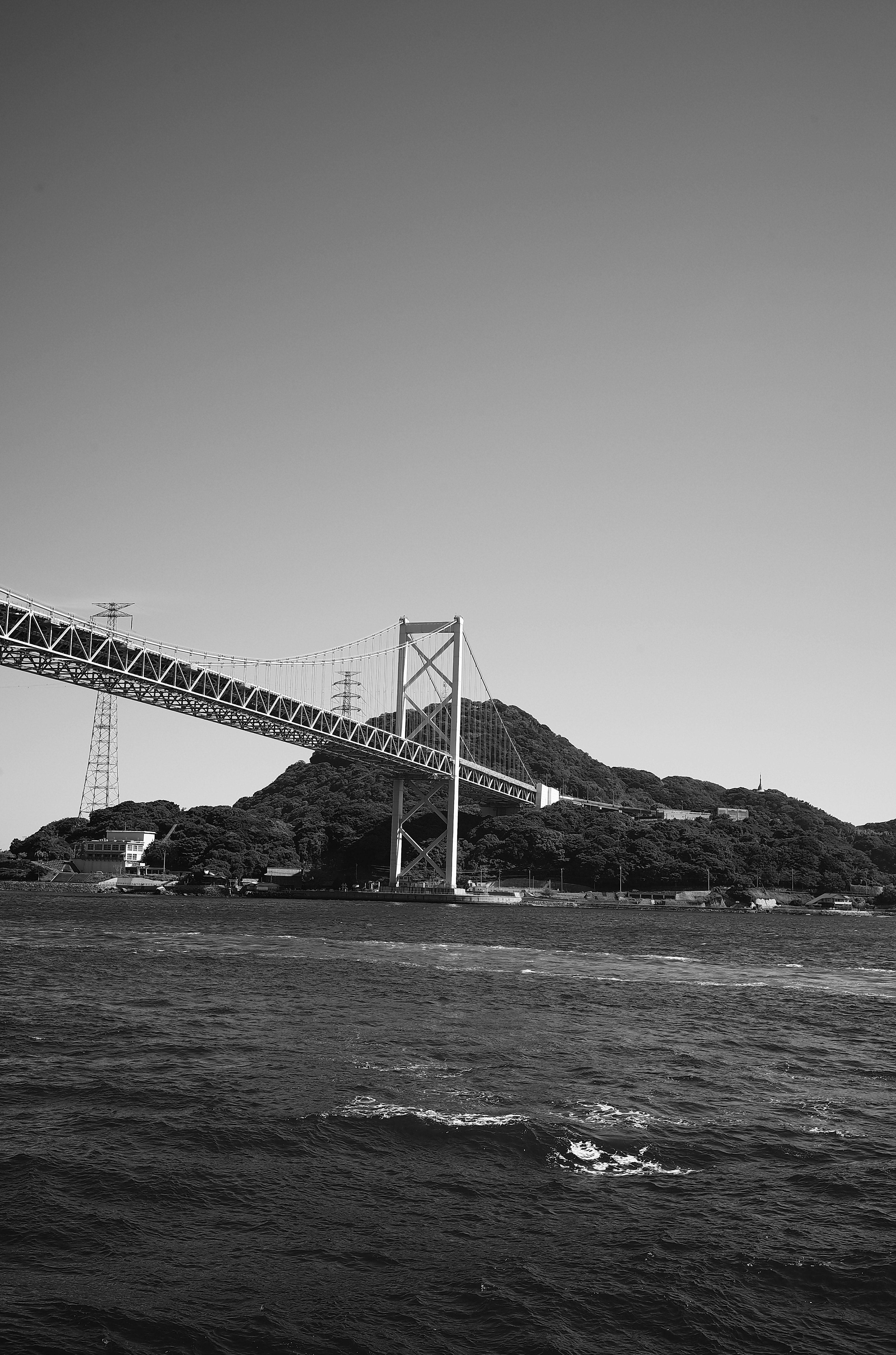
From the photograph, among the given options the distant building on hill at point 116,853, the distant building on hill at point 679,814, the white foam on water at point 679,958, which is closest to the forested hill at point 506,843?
the distant building on hill at point 116,853

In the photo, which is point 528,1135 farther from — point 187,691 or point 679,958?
point 187,691

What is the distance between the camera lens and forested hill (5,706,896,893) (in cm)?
9056

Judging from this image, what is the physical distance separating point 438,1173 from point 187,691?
133 ft

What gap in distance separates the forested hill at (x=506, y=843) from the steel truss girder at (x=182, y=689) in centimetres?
637

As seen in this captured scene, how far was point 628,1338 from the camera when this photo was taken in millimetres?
6762

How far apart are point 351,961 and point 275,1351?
868 inches

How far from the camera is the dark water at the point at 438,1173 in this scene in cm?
698

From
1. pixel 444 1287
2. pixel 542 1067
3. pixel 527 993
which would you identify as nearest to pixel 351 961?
pixel 527 993

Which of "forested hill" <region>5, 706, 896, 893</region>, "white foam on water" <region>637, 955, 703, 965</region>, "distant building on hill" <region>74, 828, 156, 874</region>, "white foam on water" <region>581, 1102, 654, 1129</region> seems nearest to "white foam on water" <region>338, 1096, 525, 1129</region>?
"white foam on water" <region>581, 1102, 654, 1129</region>

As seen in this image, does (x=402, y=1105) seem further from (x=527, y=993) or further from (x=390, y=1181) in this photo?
(x=527, y=993)

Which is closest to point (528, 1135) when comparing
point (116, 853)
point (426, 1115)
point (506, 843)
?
point (426, 1115)

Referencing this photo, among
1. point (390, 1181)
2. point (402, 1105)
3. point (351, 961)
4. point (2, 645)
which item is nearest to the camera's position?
point (390, 1181)

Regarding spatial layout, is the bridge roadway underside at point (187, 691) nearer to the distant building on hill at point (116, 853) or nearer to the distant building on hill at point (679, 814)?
the distant building on hill at point (116, 853)

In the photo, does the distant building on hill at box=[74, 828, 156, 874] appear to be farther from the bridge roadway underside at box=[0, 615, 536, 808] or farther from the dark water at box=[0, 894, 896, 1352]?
the dark water at box=[0, 894, 896, 1352]
